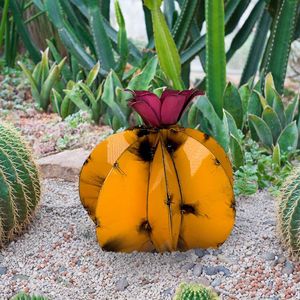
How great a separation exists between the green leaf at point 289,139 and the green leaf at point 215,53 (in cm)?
30

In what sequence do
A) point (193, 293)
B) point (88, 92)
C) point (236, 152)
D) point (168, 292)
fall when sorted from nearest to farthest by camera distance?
point (193, 293) → point (168, 292) → point (236, 152) → point (88, 92)

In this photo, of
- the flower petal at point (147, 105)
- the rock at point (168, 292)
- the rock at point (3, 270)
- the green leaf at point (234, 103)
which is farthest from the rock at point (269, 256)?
the green leaf at point (234, 103)

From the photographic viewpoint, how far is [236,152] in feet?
9.29

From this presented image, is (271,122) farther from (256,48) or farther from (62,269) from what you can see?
(62,269)

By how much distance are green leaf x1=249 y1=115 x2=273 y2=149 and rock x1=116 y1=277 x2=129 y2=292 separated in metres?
1.29

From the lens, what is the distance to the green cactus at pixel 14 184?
2.19m

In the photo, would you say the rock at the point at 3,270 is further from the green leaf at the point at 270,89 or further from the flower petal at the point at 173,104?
the green leaf at the point at 270,89

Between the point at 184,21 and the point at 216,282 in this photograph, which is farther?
the point at 184,21

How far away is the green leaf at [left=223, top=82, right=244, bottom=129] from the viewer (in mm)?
3188

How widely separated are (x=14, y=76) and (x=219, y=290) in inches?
125

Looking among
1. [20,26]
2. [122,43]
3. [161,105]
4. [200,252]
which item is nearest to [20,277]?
[200,252]

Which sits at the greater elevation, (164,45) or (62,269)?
(164,45)

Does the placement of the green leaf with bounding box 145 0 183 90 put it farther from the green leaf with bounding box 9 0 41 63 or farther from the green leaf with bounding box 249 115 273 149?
the green leaf with bounding box 9 0 41 63

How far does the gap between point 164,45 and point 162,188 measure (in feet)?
3.96
